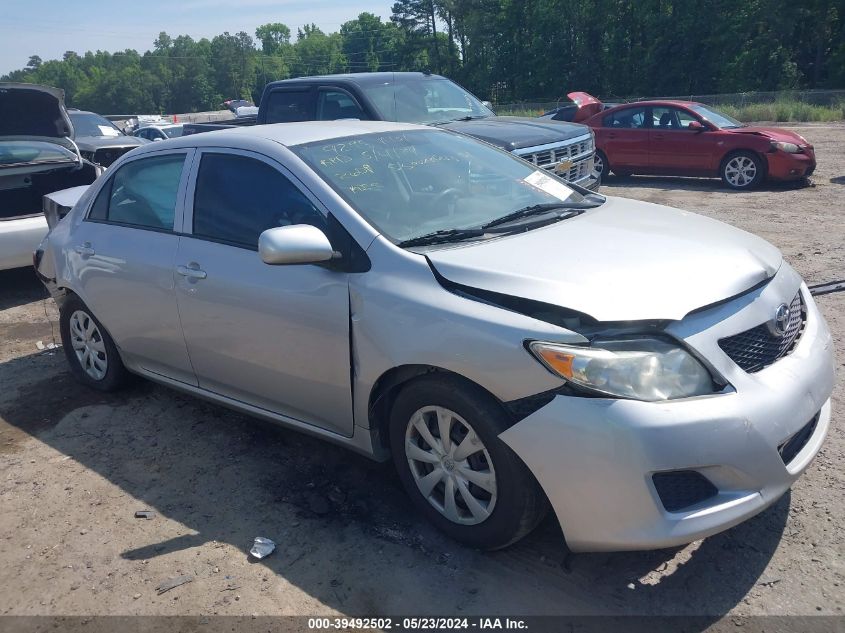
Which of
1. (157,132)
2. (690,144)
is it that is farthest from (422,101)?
(157,132)

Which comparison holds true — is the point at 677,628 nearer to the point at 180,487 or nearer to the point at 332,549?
the point at 332,549

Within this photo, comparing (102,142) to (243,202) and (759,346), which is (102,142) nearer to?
(243,202)

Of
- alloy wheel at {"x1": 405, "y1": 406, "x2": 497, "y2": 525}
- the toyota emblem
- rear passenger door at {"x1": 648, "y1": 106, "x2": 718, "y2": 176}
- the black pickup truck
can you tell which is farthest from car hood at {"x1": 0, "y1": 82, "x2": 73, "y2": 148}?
rear passenger door at {"x1": 648, "y1": 106, "x2": 718, "y2": 176}

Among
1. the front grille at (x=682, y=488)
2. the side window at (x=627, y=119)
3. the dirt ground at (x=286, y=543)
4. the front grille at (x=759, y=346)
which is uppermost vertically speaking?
the side window at (x=627, y=119)

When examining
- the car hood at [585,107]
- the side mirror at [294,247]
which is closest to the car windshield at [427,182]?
the side mirror at [294,247]

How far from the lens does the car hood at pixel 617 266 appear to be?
9.26ft

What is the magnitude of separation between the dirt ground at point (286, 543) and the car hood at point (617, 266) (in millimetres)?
1074

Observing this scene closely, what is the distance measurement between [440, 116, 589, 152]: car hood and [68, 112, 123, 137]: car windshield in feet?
29.8

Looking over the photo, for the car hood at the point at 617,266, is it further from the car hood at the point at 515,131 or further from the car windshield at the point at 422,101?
the car windshield at the point at 422,101

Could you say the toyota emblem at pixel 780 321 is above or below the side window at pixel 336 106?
below

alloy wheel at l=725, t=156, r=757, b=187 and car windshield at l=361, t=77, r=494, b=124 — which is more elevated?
car windshield at l=361, t=77, r=494, b=124

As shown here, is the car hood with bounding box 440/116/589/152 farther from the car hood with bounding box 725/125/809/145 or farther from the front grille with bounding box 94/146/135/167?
the front grille with bounding box 94/146/135/167

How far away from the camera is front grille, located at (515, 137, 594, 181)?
8.08 meters

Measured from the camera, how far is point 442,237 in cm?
345
